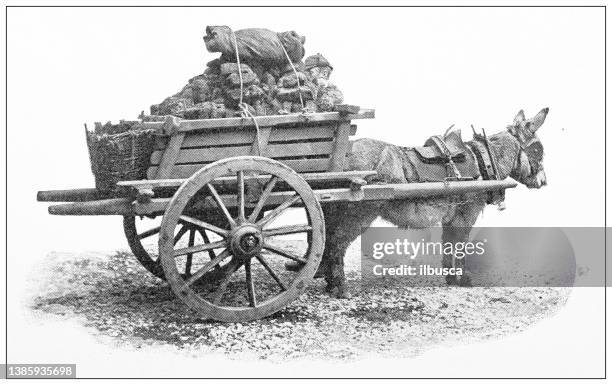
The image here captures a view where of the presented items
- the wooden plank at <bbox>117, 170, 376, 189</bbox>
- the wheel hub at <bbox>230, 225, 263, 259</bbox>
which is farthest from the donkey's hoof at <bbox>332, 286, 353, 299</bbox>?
the wheel hub at <bbox>230, 225, 263, 259</bbox>

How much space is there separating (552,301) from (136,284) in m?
4.29

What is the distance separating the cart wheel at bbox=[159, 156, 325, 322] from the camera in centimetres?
700

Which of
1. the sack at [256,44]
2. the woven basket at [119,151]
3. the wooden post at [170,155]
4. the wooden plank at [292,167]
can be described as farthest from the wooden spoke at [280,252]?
the sack at [256,44]

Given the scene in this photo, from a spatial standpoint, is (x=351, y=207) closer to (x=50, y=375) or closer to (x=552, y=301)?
(x=552, y=301)

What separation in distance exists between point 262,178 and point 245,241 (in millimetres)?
631

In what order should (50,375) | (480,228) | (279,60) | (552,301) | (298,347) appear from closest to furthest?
(50,375)
(298,347)
(279,60)
(552,301)
(480,228)

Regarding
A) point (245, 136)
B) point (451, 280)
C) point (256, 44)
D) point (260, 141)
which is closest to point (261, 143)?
point (260, 141)

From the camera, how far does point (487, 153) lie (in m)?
9.04

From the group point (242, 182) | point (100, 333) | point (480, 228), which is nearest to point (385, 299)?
point (480, 228)

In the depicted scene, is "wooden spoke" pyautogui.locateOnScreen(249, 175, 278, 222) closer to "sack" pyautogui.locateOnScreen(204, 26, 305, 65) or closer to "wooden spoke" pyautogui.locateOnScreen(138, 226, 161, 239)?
"sack" pyautogui.locateOnScreen(204, 26, 305, 65)

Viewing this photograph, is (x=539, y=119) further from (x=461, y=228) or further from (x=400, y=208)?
(x=400, y=208)

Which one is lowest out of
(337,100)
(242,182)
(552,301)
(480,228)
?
(552,301)

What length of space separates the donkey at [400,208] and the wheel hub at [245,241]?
1266 mm

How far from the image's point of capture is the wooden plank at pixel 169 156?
285 inches
